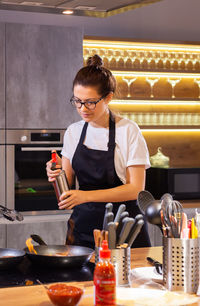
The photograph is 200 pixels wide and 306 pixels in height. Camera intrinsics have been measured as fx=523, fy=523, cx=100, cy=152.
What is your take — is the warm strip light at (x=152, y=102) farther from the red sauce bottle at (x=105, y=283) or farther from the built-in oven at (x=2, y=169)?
the red sauce bottle at (x=105, y=283)

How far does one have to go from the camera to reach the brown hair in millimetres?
2391

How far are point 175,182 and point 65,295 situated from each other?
125 inches

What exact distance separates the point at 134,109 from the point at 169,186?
0.98 m

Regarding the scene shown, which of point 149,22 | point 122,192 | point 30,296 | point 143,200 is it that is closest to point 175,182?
point 149,22

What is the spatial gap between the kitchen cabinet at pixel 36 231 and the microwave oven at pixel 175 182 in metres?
0.88

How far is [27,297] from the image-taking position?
60.6 inches

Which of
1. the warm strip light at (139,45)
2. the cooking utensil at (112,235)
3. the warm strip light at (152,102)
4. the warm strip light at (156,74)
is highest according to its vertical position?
the warm strip light at (139,45)

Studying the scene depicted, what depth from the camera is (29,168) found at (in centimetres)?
409

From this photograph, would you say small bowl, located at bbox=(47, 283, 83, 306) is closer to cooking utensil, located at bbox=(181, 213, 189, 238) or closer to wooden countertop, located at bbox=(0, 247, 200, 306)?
wooden countertop, located at bbox=(0, 247, 200, 306)

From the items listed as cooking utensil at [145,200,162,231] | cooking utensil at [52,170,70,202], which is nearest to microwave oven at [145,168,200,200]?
cooking utensil at [52,170,70,202]

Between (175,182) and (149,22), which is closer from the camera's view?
(175,182)

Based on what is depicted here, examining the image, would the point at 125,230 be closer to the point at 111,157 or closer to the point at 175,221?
the point at 175,221

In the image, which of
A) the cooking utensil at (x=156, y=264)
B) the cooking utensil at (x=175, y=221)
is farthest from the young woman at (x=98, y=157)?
the cooking utensil at (x=175, y=221)

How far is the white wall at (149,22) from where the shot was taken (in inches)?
192
